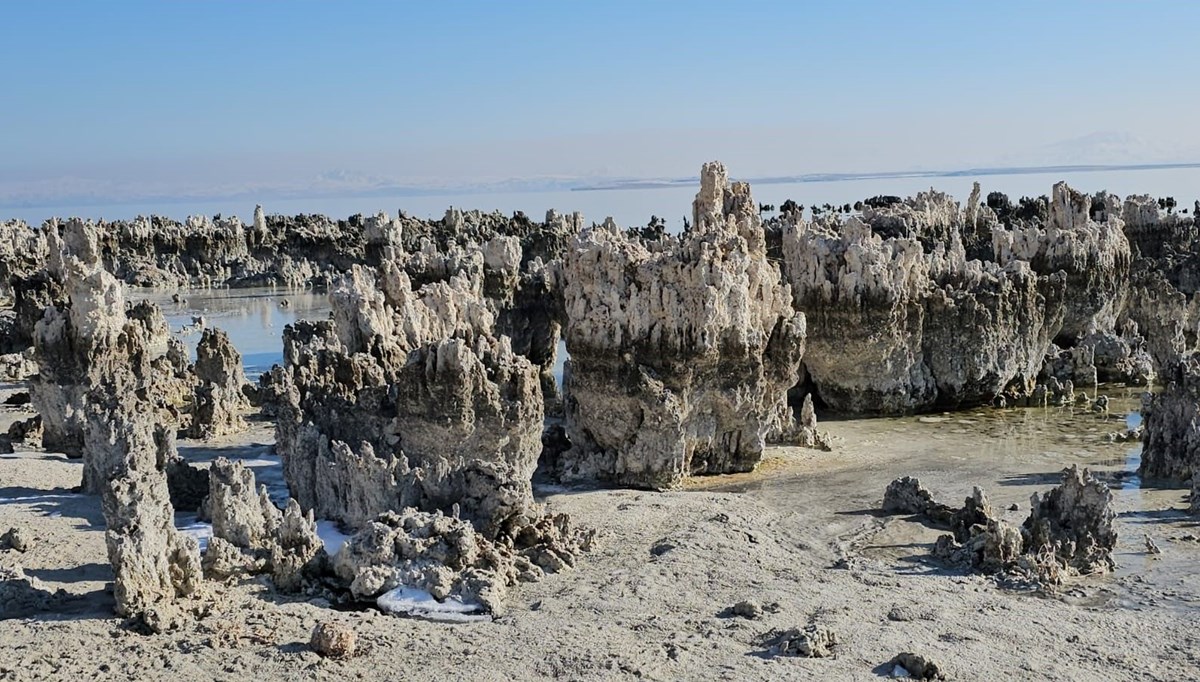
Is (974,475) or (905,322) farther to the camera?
(905,322)

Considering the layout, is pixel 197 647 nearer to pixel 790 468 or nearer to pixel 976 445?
pixel 790 468

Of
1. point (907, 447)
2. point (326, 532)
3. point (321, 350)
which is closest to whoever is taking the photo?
point (326, 532)

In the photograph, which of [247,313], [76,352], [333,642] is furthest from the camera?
[247,313]

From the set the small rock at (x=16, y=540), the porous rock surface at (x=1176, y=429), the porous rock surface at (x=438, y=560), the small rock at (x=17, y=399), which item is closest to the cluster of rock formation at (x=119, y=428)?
the small rock at (x=16, y=540)

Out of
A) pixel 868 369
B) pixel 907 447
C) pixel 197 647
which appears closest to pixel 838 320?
pixel 868 369

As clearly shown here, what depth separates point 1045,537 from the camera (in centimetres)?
1295

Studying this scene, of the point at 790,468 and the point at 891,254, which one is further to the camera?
the point at 891,254

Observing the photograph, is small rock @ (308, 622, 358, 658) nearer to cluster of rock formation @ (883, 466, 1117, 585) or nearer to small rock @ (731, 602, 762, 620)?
small rock @ (731, 602, 762, 620)

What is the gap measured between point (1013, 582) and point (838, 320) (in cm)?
947

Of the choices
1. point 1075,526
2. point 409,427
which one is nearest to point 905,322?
point 1075,526

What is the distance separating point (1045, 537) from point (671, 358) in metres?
5.70

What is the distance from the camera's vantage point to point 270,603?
1080 centimetres

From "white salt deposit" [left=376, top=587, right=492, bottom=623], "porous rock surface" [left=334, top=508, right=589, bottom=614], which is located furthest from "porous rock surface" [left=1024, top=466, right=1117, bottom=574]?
"white salt deposit" [left=376, top=587, right=492, bottom=623]

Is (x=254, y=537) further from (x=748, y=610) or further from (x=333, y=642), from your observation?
(x=748, y=610)
